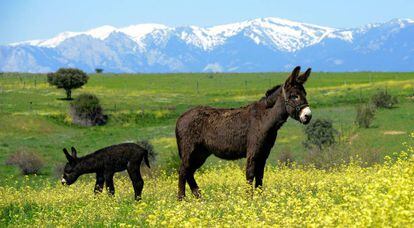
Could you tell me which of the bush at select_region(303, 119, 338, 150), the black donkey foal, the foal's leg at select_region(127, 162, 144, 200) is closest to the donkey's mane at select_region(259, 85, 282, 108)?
the foal's leg at select_region(127, 162, 144, 200)

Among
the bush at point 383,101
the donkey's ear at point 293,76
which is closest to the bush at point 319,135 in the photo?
the bush at point 383,101

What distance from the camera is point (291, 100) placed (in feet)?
43.5

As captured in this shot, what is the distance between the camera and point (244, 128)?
14125 mm

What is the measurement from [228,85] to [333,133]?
89.4m

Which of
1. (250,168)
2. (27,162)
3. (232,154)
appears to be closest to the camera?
(250,168)

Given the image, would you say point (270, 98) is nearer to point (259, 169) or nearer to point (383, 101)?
point (259, 169)

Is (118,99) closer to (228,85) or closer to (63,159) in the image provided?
(228,85)

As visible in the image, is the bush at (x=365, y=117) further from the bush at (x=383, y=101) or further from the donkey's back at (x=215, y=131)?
the donkey's back at (x=215, y=131)

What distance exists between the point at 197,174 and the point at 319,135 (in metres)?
25.6

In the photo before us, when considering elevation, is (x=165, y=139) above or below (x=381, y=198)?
below

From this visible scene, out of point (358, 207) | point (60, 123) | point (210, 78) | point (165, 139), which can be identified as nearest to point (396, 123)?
point (165, 139)

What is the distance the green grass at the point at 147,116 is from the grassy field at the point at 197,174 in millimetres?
139

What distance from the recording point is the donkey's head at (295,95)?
13141mm

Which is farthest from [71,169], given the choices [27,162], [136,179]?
[27,162]
